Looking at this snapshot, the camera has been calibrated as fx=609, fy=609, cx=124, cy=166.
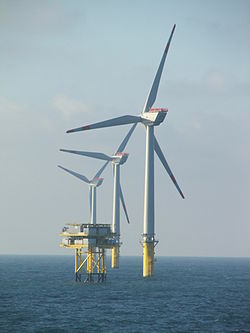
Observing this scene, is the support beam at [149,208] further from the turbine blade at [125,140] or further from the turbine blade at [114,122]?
the turbine blade at [125,140]

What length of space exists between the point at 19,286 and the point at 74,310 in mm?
50812

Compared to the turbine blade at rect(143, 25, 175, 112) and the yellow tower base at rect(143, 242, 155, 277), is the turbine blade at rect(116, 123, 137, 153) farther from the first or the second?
the yellow tower base at rect(143, 242, 155, 277)

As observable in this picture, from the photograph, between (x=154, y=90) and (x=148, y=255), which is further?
(x=154, y=90)

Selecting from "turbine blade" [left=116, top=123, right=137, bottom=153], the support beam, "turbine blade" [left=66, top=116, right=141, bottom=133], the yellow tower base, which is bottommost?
the yellow tower base

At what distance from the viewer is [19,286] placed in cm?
14200

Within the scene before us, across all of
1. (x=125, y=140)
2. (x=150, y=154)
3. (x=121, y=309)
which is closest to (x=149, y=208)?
(x=150, y=154)

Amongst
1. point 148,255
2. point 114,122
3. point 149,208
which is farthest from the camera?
point 148,255

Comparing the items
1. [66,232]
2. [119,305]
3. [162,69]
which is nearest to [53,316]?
[119,305]

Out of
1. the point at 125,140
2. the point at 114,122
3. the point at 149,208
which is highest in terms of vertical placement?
the point at 125,140

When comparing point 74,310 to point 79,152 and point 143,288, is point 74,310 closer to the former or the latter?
point 143,288

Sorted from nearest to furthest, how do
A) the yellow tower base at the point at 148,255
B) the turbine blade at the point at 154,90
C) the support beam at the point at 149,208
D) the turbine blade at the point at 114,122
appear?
the turbine blade at the point at 114,122 → the support beam at the point at 149,208 → the yellow tower base at the point at 148,255 → the turbine blade at the point at 154,90

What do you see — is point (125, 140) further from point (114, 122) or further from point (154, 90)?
point (114, 122)

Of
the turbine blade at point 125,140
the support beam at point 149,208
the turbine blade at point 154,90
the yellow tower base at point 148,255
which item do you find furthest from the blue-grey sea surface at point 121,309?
the turbine blade at point 125,140

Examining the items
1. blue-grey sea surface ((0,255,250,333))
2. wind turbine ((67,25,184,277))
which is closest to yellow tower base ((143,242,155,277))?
wind turbine ((67,25,184,277))
